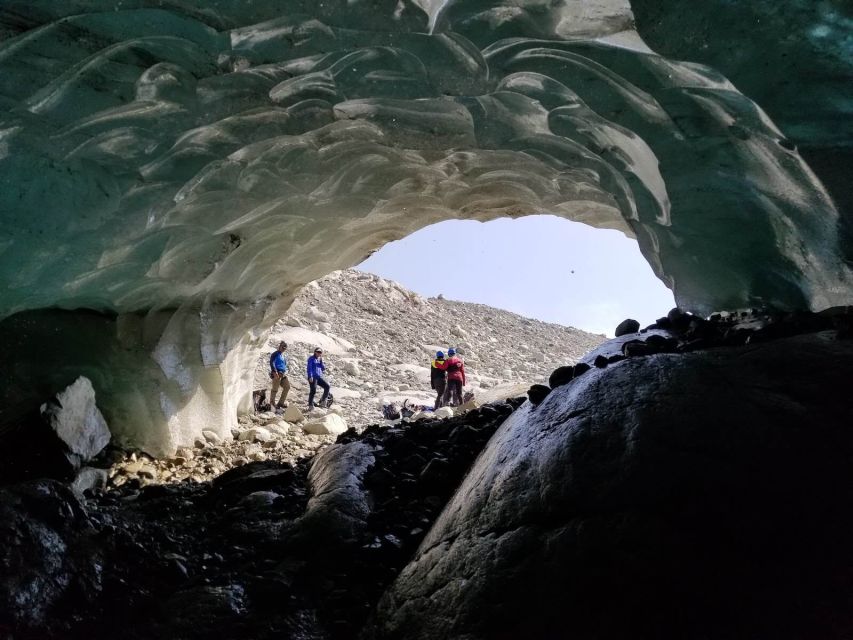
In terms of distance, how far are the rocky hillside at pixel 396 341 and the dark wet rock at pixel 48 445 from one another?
6356mm

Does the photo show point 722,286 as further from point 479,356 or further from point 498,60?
point 479,356

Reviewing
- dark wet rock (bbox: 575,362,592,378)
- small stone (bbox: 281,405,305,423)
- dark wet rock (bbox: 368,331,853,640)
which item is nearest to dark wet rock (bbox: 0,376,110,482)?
dark wet rock (bbox: 368,331,853,640)

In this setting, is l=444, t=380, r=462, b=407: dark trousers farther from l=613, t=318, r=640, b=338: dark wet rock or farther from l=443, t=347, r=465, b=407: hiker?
l=613, t=318, r=640, b=338: dark wet rock

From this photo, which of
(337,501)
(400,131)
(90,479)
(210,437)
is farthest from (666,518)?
(210,437)

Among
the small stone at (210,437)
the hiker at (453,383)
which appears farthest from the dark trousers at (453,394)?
the small stone at (210,437)

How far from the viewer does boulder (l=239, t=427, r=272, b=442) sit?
660 centimetres

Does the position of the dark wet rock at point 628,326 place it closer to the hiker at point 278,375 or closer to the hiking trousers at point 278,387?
the hiker at point 278,375

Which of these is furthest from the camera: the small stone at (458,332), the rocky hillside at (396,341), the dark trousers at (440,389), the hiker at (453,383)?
the small stone at (458,332)

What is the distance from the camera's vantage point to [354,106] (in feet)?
10.3

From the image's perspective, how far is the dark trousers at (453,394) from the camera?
11082mm

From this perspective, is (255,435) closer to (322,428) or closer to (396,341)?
(322,428)

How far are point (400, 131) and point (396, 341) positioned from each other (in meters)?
21.6

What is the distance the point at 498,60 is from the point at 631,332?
8.89ft

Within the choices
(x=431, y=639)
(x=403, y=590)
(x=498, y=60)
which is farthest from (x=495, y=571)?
(x=498, y=60)
